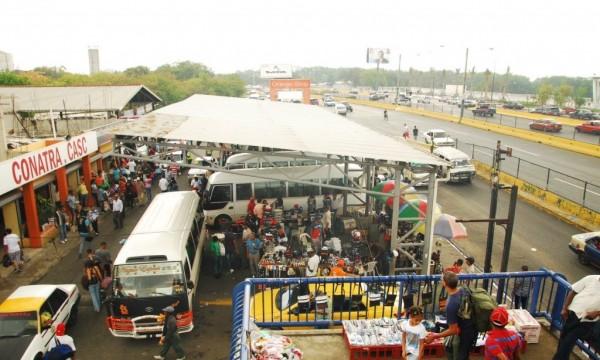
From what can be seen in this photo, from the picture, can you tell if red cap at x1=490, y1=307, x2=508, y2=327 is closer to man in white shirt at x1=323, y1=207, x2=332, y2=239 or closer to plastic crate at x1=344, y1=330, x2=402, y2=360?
plastic crate at x1=344, y1=330, x2=402, y2=360

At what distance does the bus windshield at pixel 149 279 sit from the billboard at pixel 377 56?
11289 cm

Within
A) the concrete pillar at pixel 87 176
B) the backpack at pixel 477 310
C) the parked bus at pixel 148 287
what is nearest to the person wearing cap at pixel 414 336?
the backpack at pixel 477 310

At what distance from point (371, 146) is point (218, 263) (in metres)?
5.72

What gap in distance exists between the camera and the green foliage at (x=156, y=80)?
57.5m

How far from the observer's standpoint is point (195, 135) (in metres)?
11.4

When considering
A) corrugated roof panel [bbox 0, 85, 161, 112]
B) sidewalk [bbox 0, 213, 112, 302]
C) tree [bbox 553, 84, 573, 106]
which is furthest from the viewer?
tree [bbox 553, 84, 573, 106]

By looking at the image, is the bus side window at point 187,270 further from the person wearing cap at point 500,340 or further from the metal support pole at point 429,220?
the person wearing cap at point 500,340

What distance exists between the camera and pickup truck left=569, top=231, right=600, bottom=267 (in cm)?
1380

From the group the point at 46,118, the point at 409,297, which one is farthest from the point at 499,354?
the point at 46,118

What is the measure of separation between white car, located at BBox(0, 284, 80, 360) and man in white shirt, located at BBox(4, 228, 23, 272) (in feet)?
12.7

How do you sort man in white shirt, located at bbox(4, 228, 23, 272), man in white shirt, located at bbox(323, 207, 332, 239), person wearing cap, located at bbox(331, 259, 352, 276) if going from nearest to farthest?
person wearing cap, located at bbox(331, 259, 352, 276) → man in white shirt, located at bbox(4, 228, 23, 272) → man in white shirt, located at bbox(323, 207, 332, 239)

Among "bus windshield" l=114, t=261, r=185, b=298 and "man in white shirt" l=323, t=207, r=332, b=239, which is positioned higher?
"bus windshield" l=114, t=261, r=185, b=298

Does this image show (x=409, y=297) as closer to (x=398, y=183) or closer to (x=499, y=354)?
(x=499, y=354)

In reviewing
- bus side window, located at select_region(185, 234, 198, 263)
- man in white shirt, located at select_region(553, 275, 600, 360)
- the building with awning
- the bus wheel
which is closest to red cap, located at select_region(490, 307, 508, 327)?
man in white shirt, located at select_region(553, 275, 600, 360)
